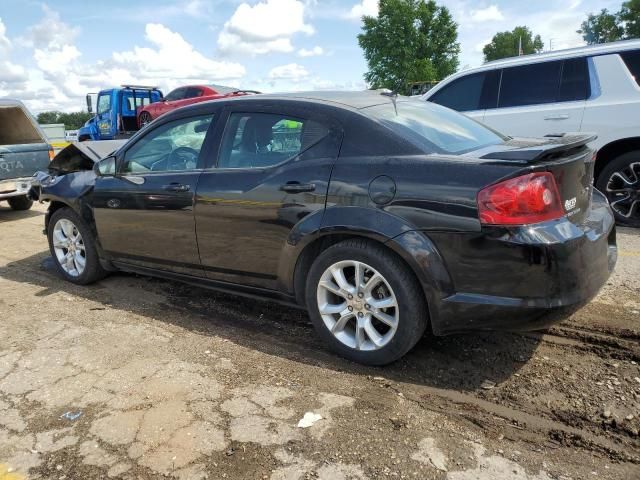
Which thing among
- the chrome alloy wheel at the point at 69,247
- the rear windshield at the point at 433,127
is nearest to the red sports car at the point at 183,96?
the chrome alloy wheel at the point at 69,247

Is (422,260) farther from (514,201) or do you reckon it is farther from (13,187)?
(13,187)

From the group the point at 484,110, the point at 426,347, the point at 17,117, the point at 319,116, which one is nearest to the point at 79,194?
the point at 319,116

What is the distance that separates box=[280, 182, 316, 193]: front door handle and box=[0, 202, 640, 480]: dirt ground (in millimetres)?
1034

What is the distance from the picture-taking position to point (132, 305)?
4422 millimetres

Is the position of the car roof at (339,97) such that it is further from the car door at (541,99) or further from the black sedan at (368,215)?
the car door at (541,99)

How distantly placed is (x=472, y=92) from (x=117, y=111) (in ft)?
50.4

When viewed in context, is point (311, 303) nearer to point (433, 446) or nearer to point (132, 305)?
point (433, 446)

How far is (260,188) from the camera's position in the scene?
344 centimetres

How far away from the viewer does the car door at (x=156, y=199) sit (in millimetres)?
3910

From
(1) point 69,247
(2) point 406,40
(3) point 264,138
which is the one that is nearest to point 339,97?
(3) point 264,138

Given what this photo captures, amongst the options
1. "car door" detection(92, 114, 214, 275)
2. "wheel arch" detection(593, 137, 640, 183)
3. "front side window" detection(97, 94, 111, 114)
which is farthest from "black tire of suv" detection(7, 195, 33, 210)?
"front side window" detection(97, 94, 111, 114)

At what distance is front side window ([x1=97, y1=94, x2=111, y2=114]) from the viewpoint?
1917cm

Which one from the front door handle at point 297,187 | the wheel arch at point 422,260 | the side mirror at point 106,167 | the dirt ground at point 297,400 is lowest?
the dirt ground at point 297,400

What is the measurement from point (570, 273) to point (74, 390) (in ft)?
9.14
